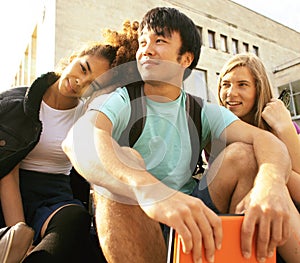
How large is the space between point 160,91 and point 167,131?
0.57 feet

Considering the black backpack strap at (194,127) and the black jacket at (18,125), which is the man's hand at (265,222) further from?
the black jacket at (18,125)

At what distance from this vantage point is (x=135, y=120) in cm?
109

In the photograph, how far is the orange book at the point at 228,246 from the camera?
0.65m

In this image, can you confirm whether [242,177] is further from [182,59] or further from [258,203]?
[182,59]

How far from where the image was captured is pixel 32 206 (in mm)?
1235

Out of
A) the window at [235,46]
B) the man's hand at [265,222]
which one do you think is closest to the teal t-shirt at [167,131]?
the man's hand at [265,222]

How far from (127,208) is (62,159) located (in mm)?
644

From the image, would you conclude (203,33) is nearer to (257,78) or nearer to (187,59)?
(257,78)

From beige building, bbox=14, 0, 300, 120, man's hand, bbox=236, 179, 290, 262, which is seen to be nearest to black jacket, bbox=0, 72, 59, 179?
man's hand, bbox=236, 179, 290, 262

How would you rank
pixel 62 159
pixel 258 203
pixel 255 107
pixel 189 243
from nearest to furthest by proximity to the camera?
1. pixel 189 243
2. pixel 258 203
3. pixel 62 159
4. pixel 255 107

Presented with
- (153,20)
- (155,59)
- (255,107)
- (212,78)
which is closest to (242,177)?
(155,59)

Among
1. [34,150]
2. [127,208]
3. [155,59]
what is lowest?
[127,208]

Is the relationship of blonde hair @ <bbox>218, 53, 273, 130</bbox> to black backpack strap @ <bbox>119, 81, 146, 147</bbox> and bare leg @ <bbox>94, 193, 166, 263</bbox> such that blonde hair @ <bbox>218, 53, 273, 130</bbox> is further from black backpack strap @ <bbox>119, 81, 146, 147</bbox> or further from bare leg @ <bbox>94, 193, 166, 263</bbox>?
bare leg @ <bbox>94, 193, 166, 263</bbox>

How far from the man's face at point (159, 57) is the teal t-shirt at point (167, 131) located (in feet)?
0.31
